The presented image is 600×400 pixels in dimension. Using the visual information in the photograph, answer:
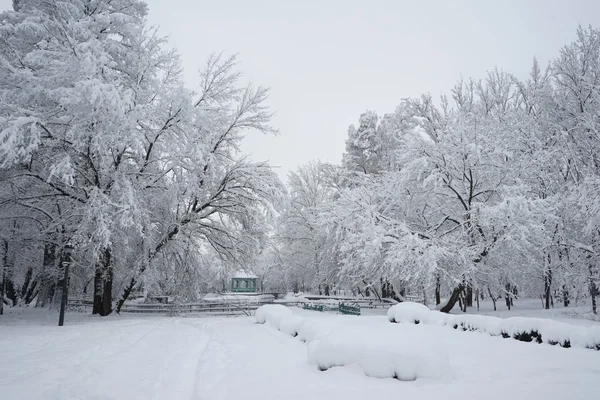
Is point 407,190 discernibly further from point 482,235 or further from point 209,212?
point 209,212

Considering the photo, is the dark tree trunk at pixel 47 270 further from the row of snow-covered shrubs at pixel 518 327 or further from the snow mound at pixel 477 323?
the snow mound at pixel 477 323

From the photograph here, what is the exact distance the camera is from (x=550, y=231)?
675 inches

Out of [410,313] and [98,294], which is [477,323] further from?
[98,294]

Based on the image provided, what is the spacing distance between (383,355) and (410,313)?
25.4 ft

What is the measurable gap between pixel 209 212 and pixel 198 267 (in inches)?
110

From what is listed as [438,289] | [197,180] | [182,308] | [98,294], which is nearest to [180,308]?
[182,308]

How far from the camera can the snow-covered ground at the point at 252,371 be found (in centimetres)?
507

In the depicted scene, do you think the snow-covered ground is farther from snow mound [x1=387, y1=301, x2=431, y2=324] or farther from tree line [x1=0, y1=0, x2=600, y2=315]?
tree line [x1=0, y1=0, x2=600, y2=315]

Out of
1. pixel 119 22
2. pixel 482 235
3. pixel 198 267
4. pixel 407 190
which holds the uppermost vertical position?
pixel 119 22

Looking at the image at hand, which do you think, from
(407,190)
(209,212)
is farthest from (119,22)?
(407,190)

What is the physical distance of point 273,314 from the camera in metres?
12.9

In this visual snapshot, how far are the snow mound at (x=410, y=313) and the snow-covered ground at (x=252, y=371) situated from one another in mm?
3060

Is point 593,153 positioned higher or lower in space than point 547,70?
lower

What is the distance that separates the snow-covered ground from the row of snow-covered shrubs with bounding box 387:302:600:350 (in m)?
0.32
